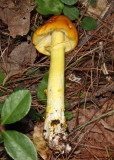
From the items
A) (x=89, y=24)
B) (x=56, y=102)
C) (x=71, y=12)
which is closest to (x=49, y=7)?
(x=71, y=12)

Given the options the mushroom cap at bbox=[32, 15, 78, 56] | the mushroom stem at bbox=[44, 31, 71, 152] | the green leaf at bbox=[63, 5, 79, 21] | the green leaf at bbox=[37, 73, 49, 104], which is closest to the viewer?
the mushroom stem at bbox=[44, 31, 71, 152]

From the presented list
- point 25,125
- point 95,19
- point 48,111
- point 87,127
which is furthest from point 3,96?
point 95,19

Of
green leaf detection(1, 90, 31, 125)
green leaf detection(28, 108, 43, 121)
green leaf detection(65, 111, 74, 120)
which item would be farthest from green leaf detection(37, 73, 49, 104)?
green leaf detection(1, 90, 31, 125)

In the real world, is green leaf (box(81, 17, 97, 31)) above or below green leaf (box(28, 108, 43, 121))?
above

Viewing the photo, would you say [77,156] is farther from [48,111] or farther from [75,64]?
[75,64]

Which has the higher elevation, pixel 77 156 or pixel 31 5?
pixel 31 5

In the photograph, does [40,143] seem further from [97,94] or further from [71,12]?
[71,12]

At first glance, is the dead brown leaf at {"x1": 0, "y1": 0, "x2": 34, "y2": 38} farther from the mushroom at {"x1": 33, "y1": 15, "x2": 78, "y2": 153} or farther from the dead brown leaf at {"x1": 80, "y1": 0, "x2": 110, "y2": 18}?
the dead brown leaf at {"x1": 80, "y1": 0, "x2": 110, "y2": 18}
